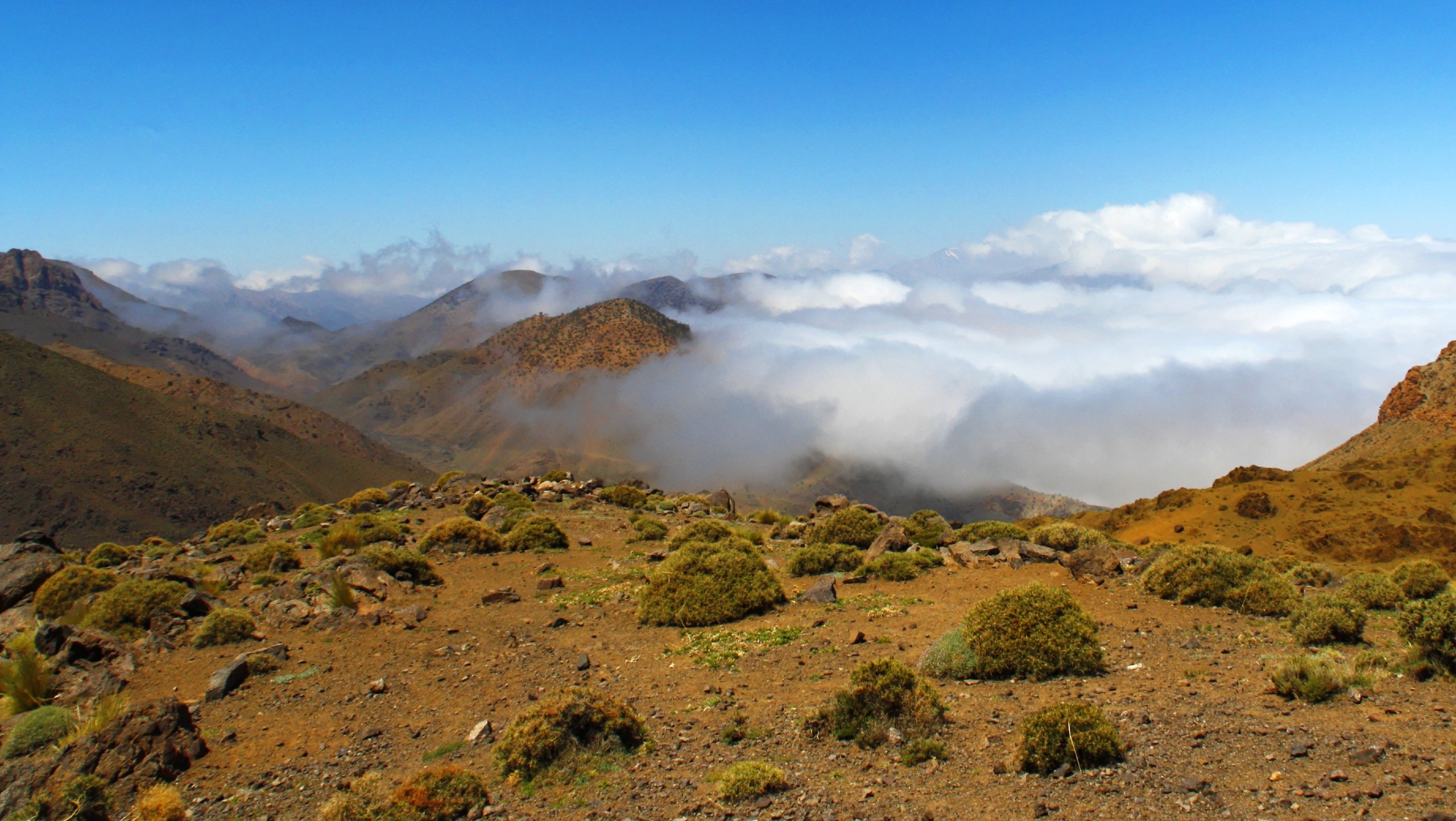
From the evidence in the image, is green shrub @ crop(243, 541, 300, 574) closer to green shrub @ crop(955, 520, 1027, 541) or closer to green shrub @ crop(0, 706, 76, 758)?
green shrub @ crop(0, 706, 76, 758)

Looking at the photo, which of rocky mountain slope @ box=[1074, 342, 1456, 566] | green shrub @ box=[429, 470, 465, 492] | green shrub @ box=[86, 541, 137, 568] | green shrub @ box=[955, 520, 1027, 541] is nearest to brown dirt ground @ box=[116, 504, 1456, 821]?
green shrub @ box=[955, 520, 1027, 541]

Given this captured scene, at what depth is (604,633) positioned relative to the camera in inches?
566

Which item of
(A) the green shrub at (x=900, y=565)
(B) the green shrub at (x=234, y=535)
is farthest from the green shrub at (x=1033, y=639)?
(B) the green shrub at (x=234, y=535)

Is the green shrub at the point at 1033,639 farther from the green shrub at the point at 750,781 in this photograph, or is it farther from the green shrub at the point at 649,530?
Answer: the green shrub at the point at 649,530

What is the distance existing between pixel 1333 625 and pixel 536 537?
19226 millimetres

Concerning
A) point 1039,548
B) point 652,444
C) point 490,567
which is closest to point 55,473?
point 490,567

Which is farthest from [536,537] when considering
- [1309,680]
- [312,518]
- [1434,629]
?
[1434,629]

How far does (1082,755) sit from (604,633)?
9.24 meters

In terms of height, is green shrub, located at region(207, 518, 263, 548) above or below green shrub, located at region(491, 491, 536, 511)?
below

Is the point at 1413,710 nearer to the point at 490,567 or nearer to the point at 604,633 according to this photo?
the point at 604,633

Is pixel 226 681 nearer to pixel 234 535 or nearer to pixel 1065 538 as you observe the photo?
pixel 1065 538

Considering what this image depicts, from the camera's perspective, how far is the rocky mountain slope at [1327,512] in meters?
39.7

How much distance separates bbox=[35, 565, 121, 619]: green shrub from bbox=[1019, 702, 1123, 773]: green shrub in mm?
19509

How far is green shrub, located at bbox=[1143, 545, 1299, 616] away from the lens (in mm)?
12742
